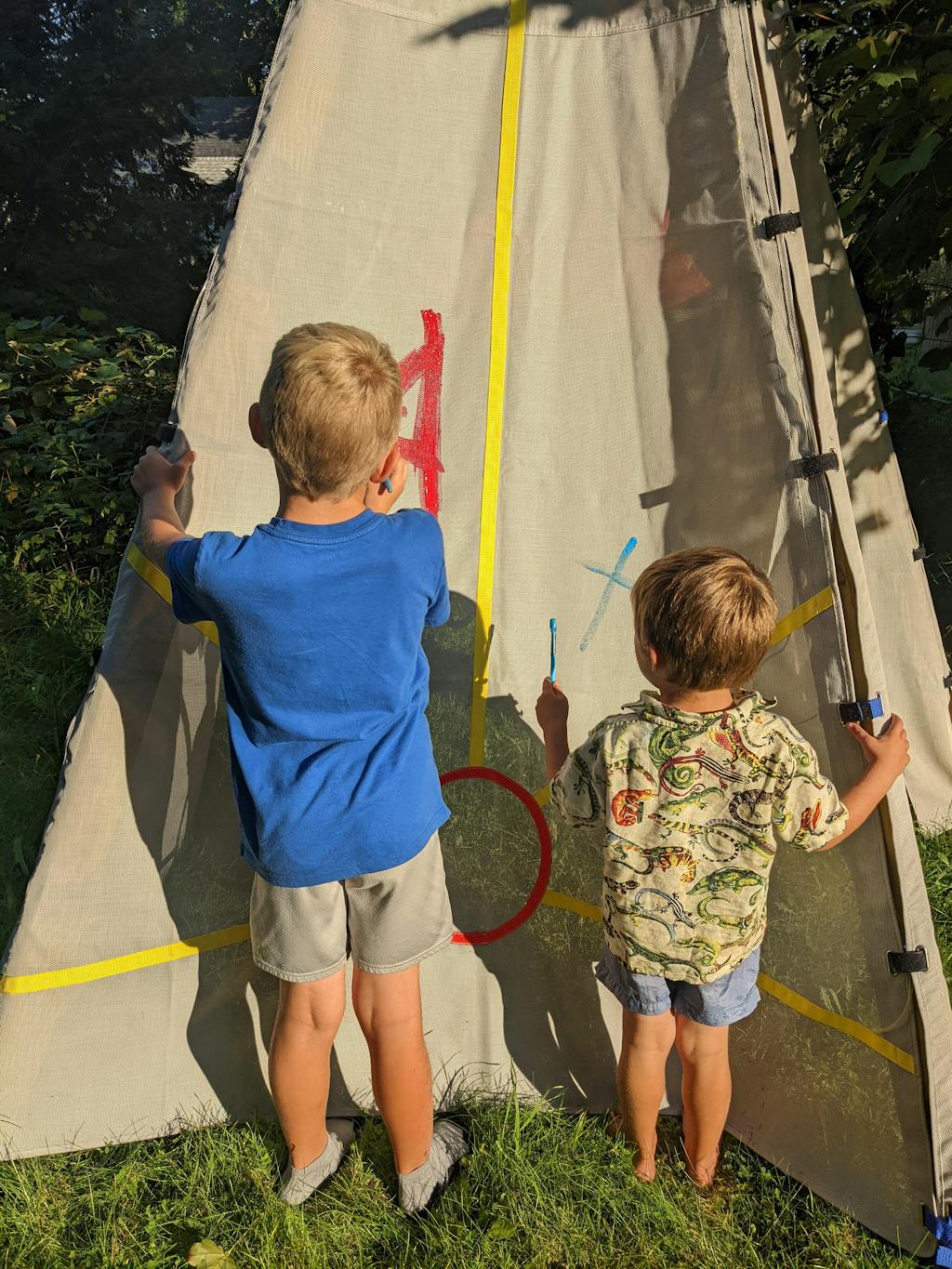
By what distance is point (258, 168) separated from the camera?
1.99 metres

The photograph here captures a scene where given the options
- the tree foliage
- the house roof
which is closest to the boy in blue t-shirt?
the tree foliage

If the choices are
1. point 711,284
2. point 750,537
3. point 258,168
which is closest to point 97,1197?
point 750,537

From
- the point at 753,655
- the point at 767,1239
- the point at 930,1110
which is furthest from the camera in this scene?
the point at 767,1239

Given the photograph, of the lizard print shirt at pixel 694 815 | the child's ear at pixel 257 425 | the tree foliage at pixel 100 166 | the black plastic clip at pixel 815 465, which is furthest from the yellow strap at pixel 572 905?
the tree foliage at pixel 100 166

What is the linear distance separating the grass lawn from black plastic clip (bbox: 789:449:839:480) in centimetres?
152

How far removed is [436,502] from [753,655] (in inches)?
37.0

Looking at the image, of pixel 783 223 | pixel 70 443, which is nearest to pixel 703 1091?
pixel 783 223

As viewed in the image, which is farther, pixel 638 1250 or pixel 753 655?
pixel 638 1250

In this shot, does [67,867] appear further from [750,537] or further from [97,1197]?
[750,537]

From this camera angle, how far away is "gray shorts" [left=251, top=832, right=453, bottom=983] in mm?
1769

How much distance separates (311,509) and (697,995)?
121cm

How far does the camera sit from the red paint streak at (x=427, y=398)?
2238 mm

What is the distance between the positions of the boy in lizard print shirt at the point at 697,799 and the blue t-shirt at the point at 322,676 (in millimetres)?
373

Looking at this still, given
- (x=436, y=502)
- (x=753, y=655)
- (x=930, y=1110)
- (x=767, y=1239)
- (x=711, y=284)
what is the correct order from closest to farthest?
(x=753, y=655)
(x=930, y=1110)
(x=767, y=1239)
(x=711, y=284)
(x=436, y=502)
